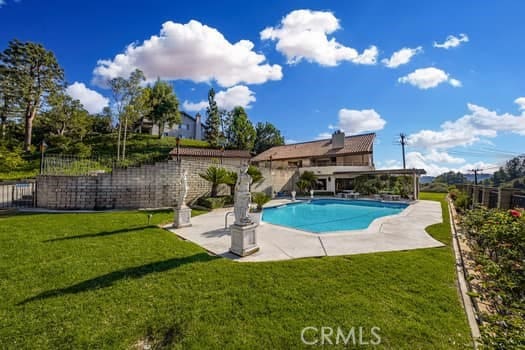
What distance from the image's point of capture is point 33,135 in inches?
1027

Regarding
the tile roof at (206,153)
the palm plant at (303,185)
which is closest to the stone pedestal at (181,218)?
the palm plant at (303,185)

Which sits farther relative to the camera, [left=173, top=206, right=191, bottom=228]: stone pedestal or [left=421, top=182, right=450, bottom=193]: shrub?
[left=421, top=182, right=450, bottom=193]: shrub

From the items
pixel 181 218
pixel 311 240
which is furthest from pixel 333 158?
pixel 181 218

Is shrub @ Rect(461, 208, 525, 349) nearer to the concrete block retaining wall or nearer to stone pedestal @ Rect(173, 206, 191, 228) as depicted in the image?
stone pedestal @ Rect(173, 206, 191, 228)

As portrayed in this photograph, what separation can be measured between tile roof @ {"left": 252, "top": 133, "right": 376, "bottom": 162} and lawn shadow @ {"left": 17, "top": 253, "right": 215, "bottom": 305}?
2161 centimetres

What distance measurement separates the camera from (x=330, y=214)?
12125mm

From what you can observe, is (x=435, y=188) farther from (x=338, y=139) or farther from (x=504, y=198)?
(x=504, y=198)

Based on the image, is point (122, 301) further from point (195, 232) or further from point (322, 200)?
point (322, 200)

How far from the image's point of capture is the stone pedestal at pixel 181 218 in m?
7.32

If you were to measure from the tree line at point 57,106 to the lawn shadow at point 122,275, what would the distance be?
2017cm

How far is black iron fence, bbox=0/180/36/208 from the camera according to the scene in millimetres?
10617

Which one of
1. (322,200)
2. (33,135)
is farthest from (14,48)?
(322,200)

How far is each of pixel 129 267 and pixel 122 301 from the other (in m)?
1.17

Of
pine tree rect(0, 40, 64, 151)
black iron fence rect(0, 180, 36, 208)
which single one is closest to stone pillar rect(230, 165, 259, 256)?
black iron fence rect(0, 180, 36, 208)
